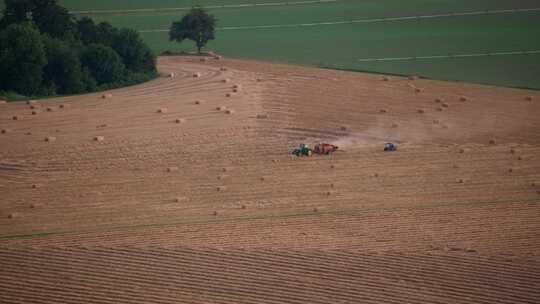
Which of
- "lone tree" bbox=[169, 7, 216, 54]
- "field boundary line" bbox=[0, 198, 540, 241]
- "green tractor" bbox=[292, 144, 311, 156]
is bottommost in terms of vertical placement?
"field boundary line" bbox=[0, 198, 540, 241]

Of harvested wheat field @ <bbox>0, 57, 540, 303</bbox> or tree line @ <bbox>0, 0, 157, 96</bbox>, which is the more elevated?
tree line @ <bbox>0, 0, 157, 96</bbox>

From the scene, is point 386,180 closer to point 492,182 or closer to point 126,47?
point 492,182

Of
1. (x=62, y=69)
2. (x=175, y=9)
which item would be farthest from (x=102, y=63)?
(x=175, y=9)

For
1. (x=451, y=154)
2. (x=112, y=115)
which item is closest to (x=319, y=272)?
(x=451, y=154)

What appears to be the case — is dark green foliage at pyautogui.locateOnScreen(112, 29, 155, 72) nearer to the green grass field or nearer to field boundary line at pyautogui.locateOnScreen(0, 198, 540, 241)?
the green grass field

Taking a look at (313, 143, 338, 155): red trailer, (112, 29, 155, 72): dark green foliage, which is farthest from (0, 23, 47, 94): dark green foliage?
(313, 143, 338, 155): red trailer

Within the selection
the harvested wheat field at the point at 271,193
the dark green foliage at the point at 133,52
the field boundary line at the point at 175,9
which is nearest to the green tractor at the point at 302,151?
the harvested wheat field at the point at 271,193

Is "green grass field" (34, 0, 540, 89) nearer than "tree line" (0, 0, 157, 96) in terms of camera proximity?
No
